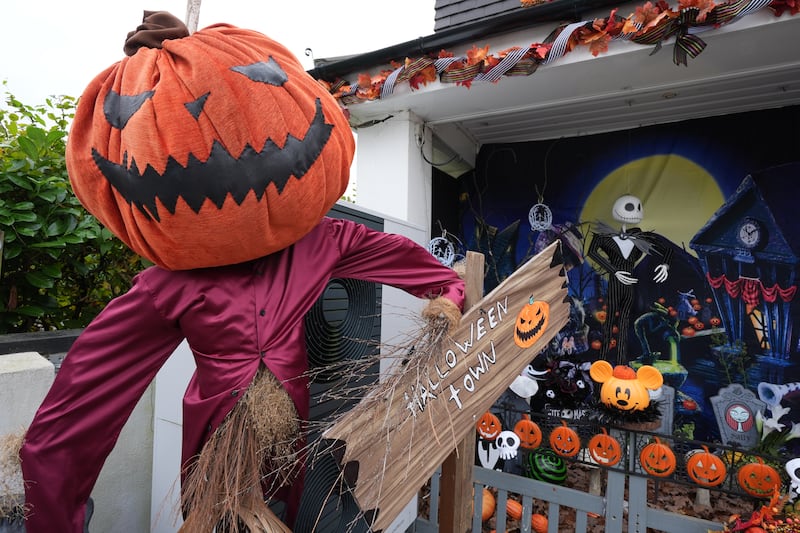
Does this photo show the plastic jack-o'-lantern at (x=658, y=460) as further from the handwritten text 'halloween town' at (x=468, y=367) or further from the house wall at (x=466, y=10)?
the house wall at (x=466, y=10)

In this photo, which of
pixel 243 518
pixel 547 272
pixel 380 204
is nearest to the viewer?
pixel 243 518

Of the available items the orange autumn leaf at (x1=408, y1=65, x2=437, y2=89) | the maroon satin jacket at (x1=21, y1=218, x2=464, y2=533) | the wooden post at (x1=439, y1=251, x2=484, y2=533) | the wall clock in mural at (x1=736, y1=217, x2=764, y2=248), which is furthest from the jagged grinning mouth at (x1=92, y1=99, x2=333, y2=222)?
the wall clock in mural at (x1=736, y1=217, x2=764, y2=248)

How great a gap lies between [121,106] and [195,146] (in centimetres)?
20

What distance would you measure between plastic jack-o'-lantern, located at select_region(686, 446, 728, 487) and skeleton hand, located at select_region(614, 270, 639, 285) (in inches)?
61.8

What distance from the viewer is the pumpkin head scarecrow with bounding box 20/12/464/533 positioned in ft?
3.06

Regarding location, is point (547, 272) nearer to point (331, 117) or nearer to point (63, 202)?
point (331, 117)

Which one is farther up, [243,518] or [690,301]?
[690,301]

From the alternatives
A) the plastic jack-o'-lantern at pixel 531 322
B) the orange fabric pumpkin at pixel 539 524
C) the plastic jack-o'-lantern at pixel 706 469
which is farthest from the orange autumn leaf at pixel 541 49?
the orange fabric pumpkin at pixel 539 524

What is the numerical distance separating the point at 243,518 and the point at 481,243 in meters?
3.71

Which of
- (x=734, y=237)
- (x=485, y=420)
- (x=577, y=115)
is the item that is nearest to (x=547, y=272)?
(x=485, y=420)

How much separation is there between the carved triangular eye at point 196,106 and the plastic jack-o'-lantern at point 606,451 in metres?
2.89

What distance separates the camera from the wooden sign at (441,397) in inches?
37.4

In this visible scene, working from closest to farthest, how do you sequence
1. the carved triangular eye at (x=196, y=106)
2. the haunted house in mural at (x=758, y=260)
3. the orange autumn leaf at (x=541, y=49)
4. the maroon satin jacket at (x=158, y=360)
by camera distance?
the carved triangular eye at (x=196, y=106)
the maroon satin jacket at (x=158, y=360)
the orange autumn leaf at (x=541, y=49)
the haunted house in mural at (x=758, y=260)

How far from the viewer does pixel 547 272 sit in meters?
1.47
